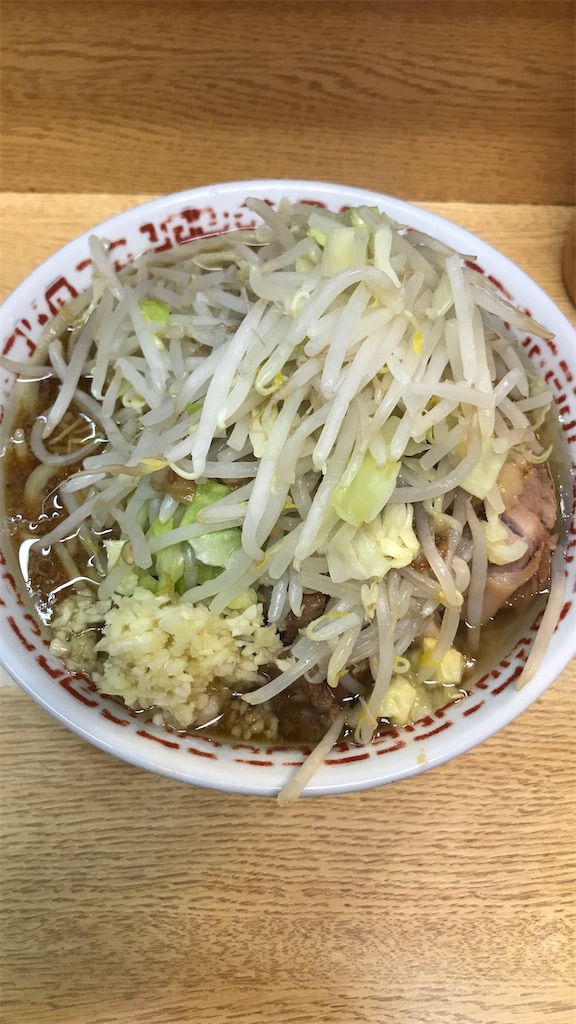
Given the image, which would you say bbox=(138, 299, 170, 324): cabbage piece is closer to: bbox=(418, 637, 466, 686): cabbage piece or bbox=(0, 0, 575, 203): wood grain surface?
bbox=(0, 0, 575, 203): wood grain surface

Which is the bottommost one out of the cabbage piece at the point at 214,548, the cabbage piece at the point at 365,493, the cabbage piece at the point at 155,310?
the cabbage piece at the point at 214,548

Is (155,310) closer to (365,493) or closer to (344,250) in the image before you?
(344,250)

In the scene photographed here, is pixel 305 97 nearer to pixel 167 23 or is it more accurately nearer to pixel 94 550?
pixel 167 23

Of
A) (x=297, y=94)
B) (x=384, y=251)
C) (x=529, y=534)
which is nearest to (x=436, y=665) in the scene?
(x=529, y=534)

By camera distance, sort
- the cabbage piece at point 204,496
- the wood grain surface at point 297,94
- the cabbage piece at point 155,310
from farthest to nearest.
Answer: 1. the wood grain surface at point 297,94
2. the cabbage piece at point 155,310
3. the cabbage piece at point 204,496

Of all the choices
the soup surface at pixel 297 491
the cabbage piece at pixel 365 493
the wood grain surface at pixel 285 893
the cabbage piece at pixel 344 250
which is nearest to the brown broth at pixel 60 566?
the soup surface at pixel 297 491

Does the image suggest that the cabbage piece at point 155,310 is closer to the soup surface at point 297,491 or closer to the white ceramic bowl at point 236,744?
the soup surface at point 297,491

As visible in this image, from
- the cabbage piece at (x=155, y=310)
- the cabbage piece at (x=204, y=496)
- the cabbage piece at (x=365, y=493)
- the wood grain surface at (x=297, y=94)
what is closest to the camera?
the cabbage piece at (x=365, y=493)

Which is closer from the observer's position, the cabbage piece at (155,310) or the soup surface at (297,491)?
the soup surface at (297,491)
